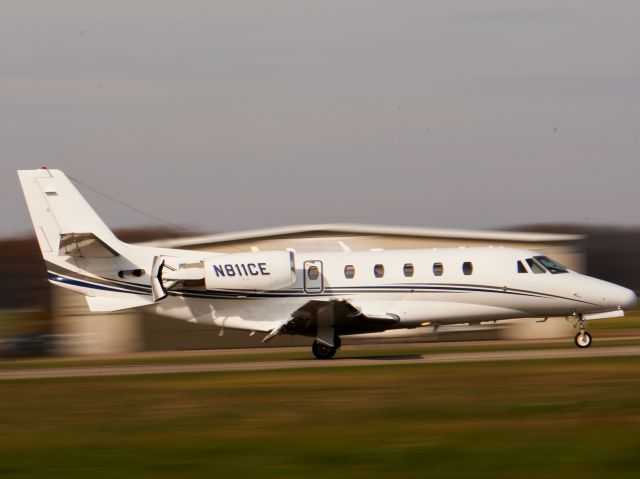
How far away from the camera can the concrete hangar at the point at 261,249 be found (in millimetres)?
33219

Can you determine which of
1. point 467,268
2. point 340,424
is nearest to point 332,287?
point 467,268

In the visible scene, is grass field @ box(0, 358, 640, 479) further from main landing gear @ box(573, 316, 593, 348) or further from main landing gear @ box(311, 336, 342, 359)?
main landing gear @ box(573, 316, 593, 348)

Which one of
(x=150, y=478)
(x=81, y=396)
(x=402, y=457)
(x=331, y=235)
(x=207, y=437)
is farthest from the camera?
(x=331, y=235)

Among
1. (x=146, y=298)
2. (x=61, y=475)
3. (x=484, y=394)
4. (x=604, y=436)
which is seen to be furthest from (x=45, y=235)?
(x=604, y=436)

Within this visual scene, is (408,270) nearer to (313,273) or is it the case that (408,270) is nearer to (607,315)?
(313,273)

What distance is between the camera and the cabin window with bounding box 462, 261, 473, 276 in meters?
24.4

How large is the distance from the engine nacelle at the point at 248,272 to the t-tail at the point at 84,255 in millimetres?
1984

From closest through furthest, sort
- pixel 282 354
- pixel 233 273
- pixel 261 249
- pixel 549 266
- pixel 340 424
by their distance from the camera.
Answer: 1. pixel 340 424
2. pixel 233 273
3. pixel 549 266
4. pixel 282 354
5. pixel 261 249

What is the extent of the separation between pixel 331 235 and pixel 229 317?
937 cm

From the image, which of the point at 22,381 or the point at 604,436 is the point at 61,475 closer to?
the point at 604,436

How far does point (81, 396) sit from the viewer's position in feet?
58.9

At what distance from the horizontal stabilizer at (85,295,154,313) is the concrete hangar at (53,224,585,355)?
8.35 m

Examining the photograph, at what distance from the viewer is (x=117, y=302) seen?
25.0 meters

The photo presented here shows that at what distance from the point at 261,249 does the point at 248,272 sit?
30.2 feet
